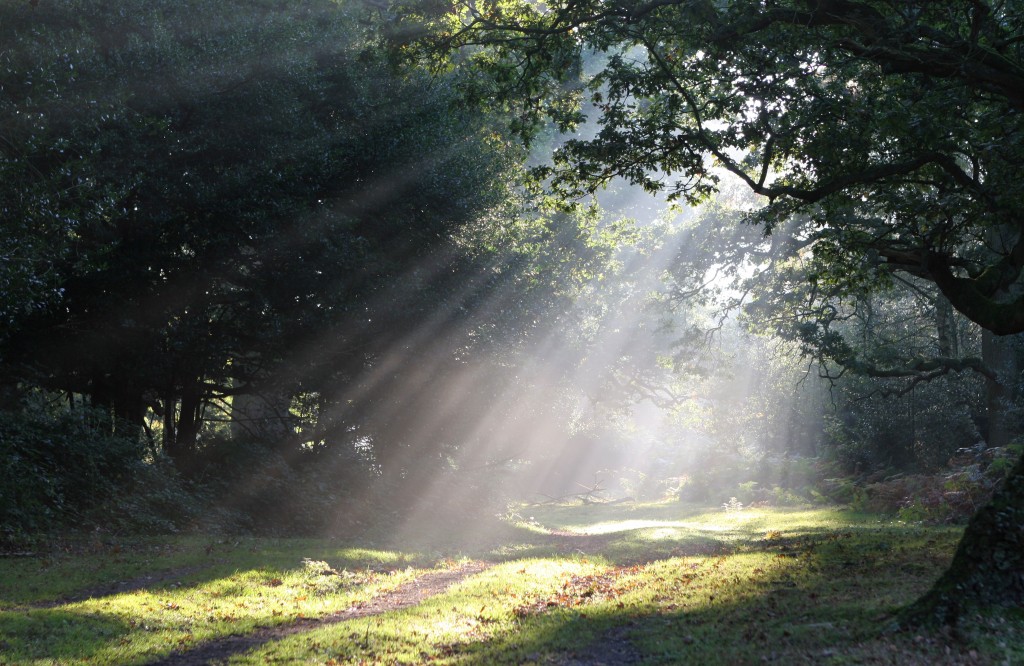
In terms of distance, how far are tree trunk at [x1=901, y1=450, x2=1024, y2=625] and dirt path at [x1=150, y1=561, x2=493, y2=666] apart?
7.25 metres

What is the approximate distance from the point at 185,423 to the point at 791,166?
19268mm

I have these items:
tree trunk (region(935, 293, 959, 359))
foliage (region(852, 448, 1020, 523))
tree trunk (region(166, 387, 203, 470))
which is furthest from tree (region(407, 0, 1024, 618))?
tree trunk (region(166, 387, 203, 470))

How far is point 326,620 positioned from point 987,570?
27.0 feet

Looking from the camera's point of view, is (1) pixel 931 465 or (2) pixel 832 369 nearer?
(1) pixel 931 465

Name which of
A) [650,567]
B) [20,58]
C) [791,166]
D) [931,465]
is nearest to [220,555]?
[650,567]

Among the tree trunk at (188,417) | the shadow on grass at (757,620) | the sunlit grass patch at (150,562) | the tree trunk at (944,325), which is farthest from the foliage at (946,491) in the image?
the tree trunk at (188,417)

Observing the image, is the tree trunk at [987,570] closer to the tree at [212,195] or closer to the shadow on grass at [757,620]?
the shadow on grass at [757,620]

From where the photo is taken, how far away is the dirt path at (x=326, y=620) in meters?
8.75

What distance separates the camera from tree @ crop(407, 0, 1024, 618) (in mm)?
11344

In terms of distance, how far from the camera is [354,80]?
2131 centimetres

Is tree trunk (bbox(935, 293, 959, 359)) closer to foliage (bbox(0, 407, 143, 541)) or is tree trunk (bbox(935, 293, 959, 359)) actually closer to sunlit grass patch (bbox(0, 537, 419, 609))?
sunlit grass patch (bbox(0, 537, 419, 609))

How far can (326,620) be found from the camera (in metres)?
11.2

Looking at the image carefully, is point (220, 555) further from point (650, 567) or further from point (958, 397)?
point (958, 397)

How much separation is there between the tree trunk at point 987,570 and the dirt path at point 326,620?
7246 millimetres
